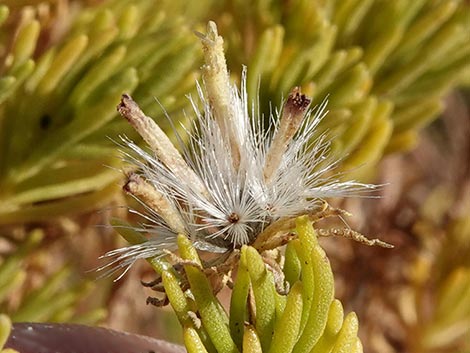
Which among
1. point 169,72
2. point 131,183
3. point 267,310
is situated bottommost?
point 267,310

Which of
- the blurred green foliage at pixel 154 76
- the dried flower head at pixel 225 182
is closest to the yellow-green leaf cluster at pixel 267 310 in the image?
the dried flower head at pixel 225 182

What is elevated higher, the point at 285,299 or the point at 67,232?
the point at 67,232

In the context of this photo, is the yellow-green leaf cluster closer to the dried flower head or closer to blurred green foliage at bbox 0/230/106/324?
the dried flower head

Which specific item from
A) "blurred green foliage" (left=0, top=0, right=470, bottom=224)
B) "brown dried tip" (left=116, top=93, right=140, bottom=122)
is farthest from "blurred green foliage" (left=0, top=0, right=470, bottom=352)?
"brown dried tip" (left=116, top=93, right=140, bottom=122)

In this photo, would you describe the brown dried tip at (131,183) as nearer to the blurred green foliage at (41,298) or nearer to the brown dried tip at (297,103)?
the brown dried tip at (297,103)

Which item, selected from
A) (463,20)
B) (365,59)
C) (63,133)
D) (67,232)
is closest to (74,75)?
(63,133)

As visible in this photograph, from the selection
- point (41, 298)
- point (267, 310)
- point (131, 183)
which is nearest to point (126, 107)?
point (131, 183)

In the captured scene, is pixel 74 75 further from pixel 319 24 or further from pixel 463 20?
pixel 463 20

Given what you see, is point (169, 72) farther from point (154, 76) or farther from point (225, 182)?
point (225, 182)
